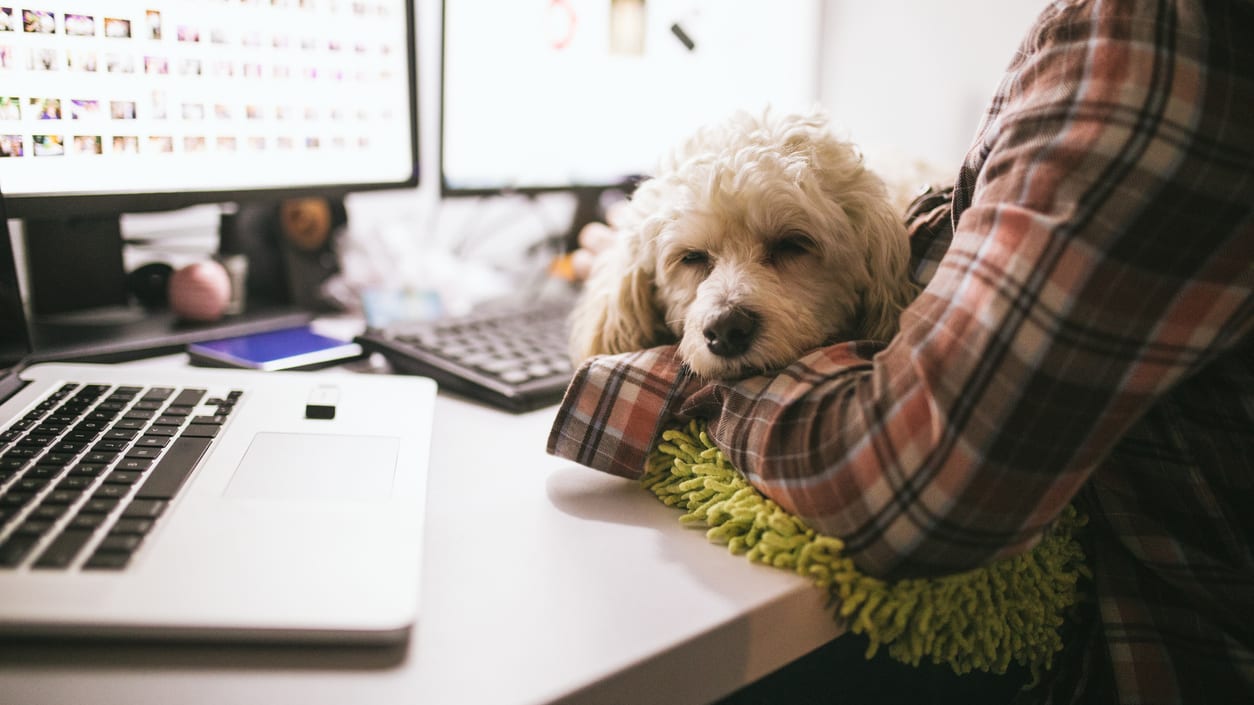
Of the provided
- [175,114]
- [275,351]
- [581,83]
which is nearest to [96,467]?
[275,351]

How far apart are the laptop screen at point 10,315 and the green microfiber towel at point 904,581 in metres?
0.61

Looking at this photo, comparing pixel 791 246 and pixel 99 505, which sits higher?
pixel 791 246

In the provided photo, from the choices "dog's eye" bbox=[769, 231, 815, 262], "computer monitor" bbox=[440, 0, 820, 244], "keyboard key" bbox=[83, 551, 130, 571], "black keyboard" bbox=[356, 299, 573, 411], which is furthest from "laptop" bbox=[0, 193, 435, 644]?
"computer monitor" bbox=[440, 0, 820, 244]

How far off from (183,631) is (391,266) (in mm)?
946

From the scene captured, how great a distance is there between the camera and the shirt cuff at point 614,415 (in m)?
0.66

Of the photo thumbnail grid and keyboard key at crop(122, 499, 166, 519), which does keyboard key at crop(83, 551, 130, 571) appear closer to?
keyboard key at crop(122, 499, 166, 519)

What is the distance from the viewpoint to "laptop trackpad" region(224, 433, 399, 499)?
0.56m

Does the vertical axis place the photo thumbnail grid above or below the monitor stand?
above

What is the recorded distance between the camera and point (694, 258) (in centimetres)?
83

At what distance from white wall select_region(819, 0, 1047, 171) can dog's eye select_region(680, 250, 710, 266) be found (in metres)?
0.71

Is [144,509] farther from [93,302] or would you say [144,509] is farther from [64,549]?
[93,302]

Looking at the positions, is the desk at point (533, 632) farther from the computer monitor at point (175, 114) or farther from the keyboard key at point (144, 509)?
the computer monitor at point (175, 114)

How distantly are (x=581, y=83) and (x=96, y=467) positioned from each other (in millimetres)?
954

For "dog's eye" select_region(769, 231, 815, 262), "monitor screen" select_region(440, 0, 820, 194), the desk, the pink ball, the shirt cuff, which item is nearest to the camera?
the desk
